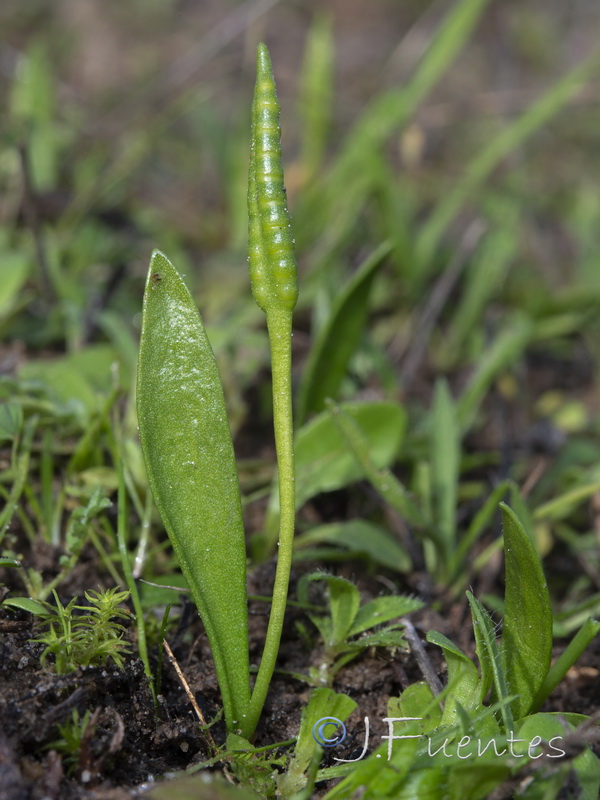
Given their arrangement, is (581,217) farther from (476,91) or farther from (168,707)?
(168,707)

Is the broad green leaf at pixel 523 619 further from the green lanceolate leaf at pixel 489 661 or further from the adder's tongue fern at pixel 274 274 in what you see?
the adder's tongue fern at pixel 274 274

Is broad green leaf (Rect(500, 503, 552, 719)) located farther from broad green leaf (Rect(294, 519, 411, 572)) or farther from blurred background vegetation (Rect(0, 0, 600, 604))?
blurred background vegetation (Rect(0, 0, 600, 604))

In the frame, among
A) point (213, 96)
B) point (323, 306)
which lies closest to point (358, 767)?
point (323, 306)

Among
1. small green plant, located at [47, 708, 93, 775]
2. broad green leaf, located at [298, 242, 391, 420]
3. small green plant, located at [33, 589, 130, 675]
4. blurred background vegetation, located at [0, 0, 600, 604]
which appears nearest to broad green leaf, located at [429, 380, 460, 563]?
blurred background vegetation, located at [0, 0, 600, 604]

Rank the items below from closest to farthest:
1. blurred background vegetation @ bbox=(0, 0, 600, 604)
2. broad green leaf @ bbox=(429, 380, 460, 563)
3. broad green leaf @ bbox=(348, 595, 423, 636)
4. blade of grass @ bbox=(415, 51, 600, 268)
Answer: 1. broad green leaf @ bbox=(348, 595, 423, 636)
2. broad green leaf @ bbox=(429, 380, 460, 563)
3. blurred background vegetation @ bbox=(0, 0, 600, 604)
4. blade of grass @ bbox=(415, 51, 600, 268)

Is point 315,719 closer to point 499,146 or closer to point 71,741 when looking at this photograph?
point 71,741

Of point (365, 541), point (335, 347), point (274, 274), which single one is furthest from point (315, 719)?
point (335, 347)
